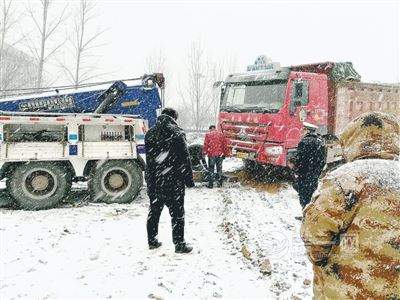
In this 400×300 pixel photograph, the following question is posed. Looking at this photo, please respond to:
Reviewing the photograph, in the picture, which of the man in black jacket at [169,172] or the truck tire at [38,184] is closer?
the man in black jacket at [169,172]

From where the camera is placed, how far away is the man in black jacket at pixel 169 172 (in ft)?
15.8

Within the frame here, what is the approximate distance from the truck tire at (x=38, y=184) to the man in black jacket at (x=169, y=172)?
10.2 ft

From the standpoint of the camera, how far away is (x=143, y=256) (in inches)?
190

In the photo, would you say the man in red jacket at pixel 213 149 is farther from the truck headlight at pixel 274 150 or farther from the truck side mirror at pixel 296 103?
the truck side mirror at pixel 296 103

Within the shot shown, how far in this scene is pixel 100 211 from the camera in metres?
6.98

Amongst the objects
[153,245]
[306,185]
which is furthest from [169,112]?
[306,185]

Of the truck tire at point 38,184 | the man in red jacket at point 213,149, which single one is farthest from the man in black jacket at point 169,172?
the man in red jacket at point 213,149

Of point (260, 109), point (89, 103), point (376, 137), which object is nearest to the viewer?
point (376, 137)

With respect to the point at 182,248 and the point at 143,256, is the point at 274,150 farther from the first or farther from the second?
the point at 143,256

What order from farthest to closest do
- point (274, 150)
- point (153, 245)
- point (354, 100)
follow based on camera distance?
1. point (354, 100)
2. point (274, 150)
3. point (153, 245)

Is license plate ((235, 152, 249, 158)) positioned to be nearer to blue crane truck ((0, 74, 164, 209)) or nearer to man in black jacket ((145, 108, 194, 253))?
blue crane truck ((0, 74, 164, 209))

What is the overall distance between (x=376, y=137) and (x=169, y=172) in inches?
121

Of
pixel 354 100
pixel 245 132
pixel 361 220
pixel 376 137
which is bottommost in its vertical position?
pixel 361 220

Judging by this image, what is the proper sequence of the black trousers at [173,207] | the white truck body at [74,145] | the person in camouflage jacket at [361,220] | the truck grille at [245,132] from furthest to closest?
the truck grille at [245,132] < the white truck body at [74,145] < the black trousers at [173,207] < the person in camouflage jacket at [361,220]
